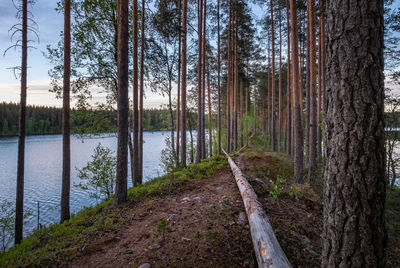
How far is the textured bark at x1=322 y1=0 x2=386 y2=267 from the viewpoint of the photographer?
1.52 m

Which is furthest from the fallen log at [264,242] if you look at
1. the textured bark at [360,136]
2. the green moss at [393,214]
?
the green moss at [393,214]

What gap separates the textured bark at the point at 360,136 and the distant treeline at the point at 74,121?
11.9 metres

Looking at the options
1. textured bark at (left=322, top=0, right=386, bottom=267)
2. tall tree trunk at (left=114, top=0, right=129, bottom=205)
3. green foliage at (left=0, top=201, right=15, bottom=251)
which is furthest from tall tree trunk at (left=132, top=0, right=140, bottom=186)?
textured bark at (left=322, top=0, right=386, bottom=267)

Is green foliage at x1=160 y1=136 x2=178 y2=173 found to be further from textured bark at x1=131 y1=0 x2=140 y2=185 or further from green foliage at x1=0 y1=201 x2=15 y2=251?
green foliage at x1=0 y1=201 x2=15 y2=251

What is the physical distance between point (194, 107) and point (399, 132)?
53.1ft

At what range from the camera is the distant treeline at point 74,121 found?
10.7m

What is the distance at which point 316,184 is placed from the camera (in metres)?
8.21

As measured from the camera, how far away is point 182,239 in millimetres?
3256

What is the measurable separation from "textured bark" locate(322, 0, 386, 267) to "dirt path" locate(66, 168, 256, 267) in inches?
59.3

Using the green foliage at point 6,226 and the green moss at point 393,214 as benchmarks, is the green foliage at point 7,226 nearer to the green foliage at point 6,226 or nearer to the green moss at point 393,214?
the green foliage at point 6,226

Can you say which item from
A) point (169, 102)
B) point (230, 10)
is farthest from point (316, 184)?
point (230, 10)

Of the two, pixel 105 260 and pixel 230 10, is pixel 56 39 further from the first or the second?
pixel 230 10

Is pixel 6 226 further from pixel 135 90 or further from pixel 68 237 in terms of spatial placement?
pixel 135 90

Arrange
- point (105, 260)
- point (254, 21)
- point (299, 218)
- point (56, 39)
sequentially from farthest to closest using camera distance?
point (254, 21)
point (56, 39)
point (299, 218)
point (105, 260)
